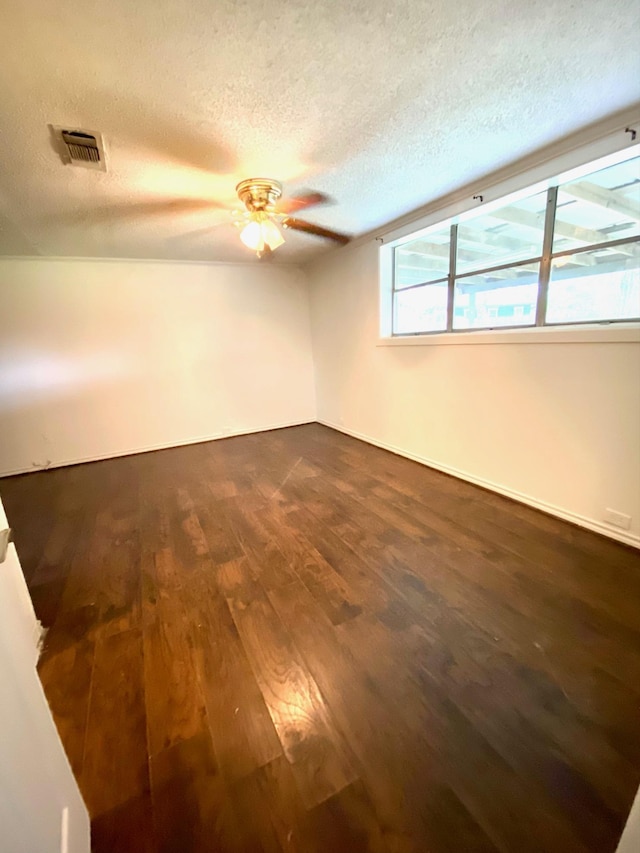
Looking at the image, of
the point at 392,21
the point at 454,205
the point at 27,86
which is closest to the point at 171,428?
the point at 27,86

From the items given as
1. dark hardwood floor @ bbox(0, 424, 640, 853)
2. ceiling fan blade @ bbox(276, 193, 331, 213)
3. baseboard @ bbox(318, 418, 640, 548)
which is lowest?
dark hardwood floor @ bbox(0, 424, 640, 853)

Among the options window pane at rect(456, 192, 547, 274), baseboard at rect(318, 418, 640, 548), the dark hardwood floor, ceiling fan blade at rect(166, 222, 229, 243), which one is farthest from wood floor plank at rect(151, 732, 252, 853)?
ceiling fan blade at rect(166, 222, 229, 243)

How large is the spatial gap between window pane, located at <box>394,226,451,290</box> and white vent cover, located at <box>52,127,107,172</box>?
2.56 meters

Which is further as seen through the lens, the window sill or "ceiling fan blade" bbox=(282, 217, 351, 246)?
"ceiling fan blade" bbox=(282, 217, 351, 246)

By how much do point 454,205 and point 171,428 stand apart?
12.9 feet

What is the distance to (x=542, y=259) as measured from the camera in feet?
7.76

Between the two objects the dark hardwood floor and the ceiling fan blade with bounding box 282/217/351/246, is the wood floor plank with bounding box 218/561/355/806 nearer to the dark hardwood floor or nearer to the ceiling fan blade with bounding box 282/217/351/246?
the dark hardwood floor

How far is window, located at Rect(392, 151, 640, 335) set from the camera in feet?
6.70

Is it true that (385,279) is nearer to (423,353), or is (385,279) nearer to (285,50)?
(423,353)

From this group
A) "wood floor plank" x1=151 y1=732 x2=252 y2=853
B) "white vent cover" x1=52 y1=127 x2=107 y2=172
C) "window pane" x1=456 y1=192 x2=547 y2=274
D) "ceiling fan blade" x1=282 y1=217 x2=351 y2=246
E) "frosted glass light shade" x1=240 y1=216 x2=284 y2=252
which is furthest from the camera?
"ceiling fan blade" x1=282 y1=217 x2=351 y2=246

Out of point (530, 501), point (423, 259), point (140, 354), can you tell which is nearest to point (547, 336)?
point (530, 501)

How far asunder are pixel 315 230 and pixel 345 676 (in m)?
3.38

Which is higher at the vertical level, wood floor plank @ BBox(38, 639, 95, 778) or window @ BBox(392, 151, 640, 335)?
window @ BBox(392, 151, 640, 335)

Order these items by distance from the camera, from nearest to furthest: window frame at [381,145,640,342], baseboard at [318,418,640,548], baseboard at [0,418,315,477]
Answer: window frame at [381,145,640,342]
baseboard at [318,418,640,548]
baseboard at [0,418,315,477]
